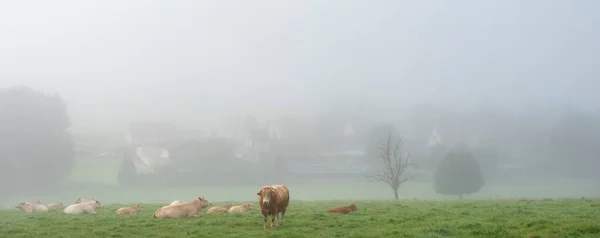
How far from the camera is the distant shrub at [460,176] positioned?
78200 mm

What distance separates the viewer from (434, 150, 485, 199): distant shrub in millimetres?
78200

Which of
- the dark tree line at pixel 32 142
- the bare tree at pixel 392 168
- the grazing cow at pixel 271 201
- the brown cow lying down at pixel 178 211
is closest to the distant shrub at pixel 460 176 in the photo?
the bare tree at pixel 392 168

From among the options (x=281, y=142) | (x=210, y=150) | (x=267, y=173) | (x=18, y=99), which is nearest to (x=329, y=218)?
(x=18, y=99)

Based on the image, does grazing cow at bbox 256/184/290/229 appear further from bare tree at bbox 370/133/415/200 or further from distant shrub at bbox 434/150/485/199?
distant shrub at bbox 434/150/485/199

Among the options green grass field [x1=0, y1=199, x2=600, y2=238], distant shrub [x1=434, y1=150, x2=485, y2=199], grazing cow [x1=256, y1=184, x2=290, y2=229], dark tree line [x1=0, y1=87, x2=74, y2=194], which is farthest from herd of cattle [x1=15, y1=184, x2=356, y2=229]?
distant shrub [x1=434, y1=150, x2=485, y2=199]

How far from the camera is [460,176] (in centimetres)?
7844

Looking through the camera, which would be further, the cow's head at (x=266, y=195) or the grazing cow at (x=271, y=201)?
the grazing cow at (x=271, y=201)

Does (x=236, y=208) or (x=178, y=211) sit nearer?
(x=178, y=211)

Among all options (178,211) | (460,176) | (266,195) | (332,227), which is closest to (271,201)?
(266,195)

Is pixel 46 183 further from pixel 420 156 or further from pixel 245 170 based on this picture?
pixel 420 156

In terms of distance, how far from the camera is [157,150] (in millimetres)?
163250

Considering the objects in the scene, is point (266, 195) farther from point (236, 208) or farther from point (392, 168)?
point (392, 168)

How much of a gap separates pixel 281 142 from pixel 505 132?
3677 inches

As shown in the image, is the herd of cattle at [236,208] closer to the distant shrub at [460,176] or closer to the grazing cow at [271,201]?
the grazing cow at [271,201]
